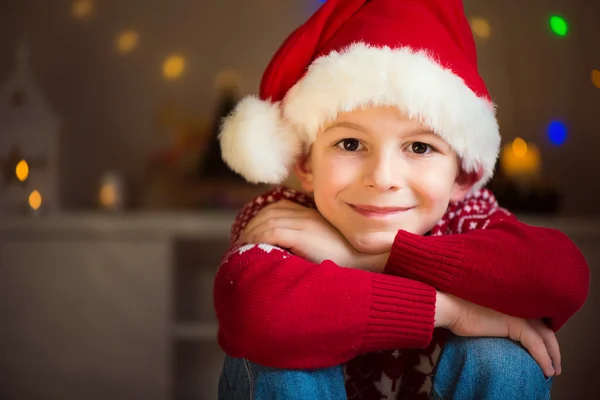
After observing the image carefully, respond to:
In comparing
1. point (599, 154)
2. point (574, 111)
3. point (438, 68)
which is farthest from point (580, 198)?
point (438, 68)

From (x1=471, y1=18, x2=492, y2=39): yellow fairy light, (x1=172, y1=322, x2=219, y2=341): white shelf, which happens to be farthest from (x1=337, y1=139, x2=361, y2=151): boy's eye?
(x1=471, y1=18, x2=492, y2=39): yellow fairy light

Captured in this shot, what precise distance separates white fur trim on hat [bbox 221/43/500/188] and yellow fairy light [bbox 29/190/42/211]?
1.39 meters

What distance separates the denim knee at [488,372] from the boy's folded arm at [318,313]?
73 millimetres

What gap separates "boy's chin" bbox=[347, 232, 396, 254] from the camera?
104 cm

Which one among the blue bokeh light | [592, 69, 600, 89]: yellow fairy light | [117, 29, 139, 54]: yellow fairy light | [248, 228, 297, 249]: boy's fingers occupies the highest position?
[592, 69, 600, 89]: yellow fairy light

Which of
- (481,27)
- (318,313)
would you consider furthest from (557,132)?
(318,313)

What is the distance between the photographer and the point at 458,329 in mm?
987

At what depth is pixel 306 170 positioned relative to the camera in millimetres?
1155

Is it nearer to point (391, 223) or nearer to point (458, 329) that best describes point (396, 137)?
point (391, 223)

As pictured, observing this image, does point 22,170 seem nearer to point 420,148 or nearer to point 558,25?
point 420,148

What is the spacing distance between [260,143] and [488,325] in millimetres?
466

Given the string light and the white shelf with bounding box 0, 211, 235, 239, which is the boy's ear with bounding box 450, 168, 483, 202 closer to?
the white shelf with bounding box 0, 211, 235, 239

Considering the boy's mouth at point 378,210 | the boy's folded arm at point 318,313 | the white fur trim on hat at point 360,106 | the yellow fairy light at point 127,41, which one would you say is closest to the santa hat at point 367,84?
the white fur trim on hat at point 360,106

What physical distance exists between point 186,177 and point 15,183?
59cm
